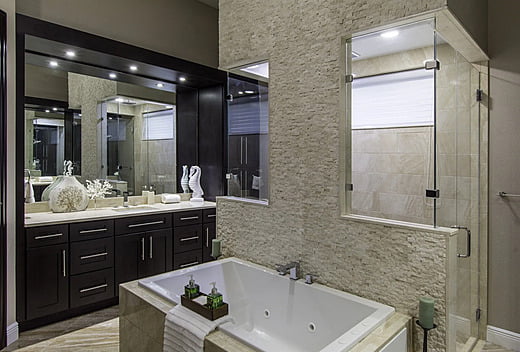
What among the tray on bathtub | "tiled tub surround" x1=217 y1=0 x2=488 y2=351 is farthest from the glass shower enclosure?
the tray on bathtub

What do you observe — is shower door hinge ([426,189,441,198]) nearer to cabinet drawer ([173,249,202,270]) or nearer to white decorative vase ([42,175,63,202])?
cabinet drawer ([173,249,202,270])

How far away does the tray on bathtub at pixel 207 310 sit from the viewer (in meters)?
1.89

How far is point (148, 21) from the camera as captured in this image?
4012 millimetres

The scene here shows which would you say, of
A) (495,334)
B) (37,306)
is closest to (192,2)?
(37,306)

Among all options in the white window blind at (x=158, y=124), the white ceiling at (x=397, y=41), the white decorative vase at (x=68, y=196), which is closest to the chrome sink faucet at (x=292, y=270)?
the white ceiling at (x=397, y=41)

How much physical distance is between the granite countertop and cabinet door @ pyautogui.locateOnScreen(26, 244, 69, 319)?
220 mm

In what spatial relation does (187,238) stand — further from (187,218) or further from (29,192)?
(29,192)

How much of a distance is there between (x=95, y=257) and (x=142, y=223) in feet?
1.80

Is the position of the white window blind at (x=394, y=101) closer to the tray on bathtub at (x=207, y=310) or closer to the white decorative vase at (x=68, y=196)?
the tray on bathtub at (x=207, y=310)

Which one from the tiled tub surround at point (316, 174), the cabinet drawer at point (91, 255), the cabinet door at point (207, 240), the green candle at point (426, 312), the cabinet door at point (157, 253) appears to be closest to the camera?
the green candle at point (426, 312)

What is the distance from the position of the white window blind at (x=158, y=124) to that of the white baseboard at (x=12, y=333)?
2.37m

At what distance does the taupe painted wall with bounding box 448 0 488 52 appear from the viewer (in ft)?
6.54

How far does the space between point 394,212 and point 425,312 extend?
125 centimetres

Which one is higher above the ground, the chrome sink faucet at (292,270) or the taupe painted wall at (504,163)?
the taupe painted wall at (504,163)
